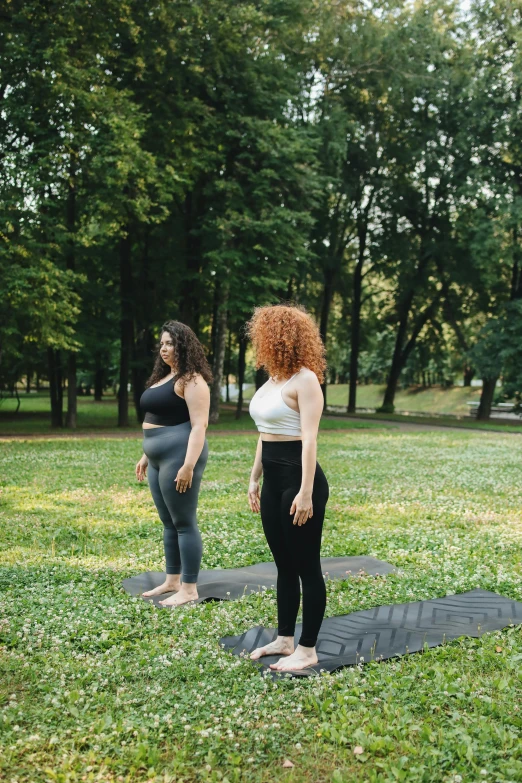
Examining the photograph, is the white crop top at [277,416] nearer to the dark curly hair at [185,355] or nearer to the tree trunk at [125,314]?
the dark curly hair at [185,355]

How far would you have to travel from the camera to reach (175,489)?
6508 millimetres

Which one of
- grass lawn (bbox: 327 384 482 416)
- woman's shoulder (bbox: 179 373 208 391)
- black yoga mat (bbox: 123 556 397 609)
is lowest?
black yoga mat (bbox: 123 556 397 609)

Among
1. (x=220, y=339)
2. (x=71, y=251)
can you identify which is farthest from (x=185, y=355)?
(x=220, y=339)

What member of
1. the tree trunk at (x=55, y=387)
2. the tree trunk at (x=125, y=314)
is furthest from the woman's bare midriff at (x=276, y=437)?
the tree trunk at (x=55, y=387)

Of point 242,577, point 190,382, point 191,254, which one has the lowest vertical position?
point 242,577

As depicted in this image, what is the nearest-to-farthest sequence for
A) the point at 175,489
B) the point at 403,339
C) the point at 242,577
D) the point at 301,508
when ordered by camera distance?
the point at 301,508 < the point at 175,489 < the point at 242,577 < the point at 403,339

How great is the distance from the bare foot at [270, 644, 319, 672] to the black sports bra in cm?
247

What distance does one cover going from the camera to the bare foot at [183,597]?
21.6 ft

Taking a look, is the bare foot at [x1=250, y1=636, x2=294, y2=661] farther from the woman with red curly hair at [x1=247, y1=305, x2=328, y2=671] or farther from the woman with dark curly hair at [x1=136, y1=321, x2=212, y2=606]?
the woman with dark curly hair at [x1=136, y1=321, x2=212, y2=606]

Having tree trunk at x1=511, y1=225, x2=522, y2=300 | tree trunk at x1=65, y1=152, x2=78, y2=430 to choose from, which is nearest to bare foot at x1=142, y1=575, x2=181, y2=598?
tree trunk at x1=65, y1=152, x2=78, y2=430

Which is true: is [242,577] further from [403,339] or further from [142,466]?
[403,339]

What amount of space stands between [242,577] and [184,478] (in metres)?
1.80

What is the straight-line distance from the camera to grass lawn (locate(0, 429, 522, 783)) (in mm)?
3867

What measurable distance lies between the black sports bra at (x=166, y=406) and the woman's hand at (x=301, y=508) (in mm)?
2066
